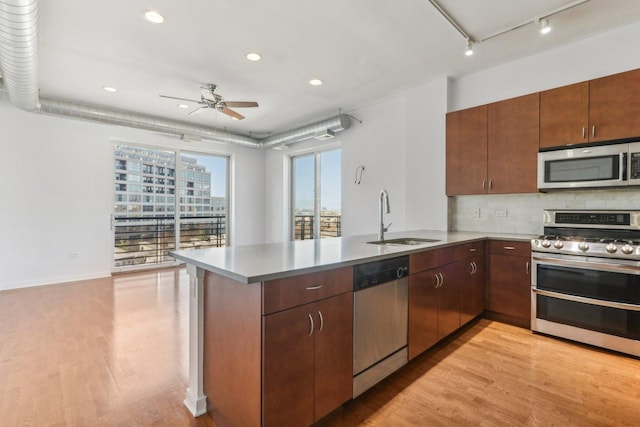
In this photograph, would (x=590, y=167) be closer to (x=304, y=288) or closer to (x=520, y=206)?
(x=520, y=206)

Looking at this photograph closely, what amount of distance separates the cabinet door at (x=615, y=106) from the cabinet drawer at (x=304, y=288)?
2.84 m

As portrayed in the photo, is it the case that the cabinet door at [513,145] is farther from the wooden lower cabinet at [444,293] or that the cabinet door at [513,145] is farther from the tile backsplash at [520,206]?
the wooden lower cabinet at [444,293]

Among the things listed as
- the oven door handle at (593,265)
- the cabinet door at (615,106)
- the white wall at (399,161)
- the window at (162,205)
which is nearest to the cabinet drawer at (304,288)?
the oven door handle at (593,265)

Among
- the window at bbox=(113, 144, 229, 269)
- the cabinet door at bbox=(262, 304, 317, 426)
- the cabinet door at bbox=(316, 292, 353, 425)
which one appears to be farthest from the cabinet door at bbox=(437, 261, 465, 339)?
the window at bbox=(113, 144, 229, 269)

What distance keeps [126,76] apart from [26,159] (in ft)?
7.66

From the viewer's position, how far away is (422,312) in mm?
2424

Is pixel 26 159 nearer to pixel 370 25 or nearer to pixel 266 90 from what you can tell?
pixel 266 90

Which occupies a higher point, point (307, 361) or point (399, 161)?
point (399, 161)

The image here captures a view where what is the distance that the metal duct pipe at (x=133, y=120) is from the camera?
4.37m

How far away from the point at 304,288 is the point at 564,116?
320cm

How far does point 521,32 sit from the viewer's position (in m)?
3.00

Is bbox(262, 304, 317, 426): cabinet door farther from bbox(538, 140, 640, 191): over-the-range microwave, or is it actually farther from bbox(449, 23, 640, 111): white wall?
bbox(449, 23, 640, 111): white wall

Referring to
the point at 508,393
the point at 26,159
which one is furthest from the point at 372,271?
the point at 26,159

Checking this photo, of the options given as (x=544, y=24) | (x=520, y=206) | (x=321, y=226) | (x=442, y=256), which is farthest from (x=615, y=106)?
(x=321, y=226)
